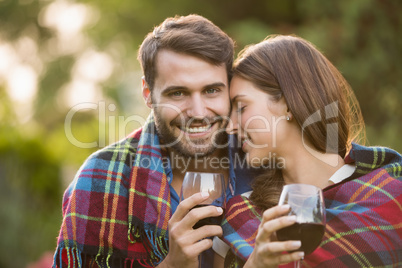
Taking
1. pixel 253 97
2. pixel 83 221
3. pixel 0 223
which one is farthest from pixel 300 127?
pixel 0 223

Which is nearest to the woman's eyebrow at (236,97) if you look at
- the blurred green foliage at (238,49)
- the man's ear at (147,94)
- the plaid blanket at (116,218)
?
the plaid blanket at (116,218)

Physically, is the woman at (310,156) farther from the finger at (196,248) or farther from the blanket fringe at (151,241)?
the blanket fringe at (151,241)

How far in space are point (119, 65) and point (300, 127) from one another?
1172 cm

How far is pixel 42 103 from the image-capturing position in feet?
45.8

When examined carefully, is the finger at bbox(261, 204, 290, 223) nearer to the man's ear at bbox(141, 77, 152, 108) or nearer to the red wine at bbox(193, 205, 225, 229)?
the red wine at bbox(193, 205, 225, 229)

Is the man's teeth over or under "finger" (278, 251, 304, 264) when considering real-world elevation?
over

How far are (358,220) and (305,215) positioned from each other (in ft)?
2.42

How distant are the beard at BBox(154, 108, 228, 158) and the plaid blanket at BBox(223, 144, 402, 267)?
0.59 m

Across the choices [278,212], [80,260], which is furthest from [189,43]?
[278,212]

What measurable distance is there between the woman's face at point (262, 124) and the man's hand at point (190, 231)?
0.67 metres

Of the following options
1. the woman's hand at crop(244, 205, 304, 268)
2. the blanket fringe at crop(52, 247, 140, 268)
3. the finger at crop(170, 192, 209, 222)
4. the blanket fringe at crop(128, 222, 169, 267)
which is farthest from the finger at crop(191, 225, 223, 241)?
the blanket fringe at crop(52, 247, 140, 268)

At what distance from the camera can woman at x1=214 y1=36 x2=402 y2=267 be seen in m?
2.60

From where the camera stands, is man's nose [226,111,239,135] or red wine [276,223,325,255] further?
man's nose [226,111,239,135]

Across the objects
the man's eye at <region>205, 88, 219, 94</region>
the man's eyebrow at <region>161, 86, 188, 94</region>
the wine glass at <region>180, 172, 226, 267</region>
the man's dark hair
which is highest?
the man's dark hair
